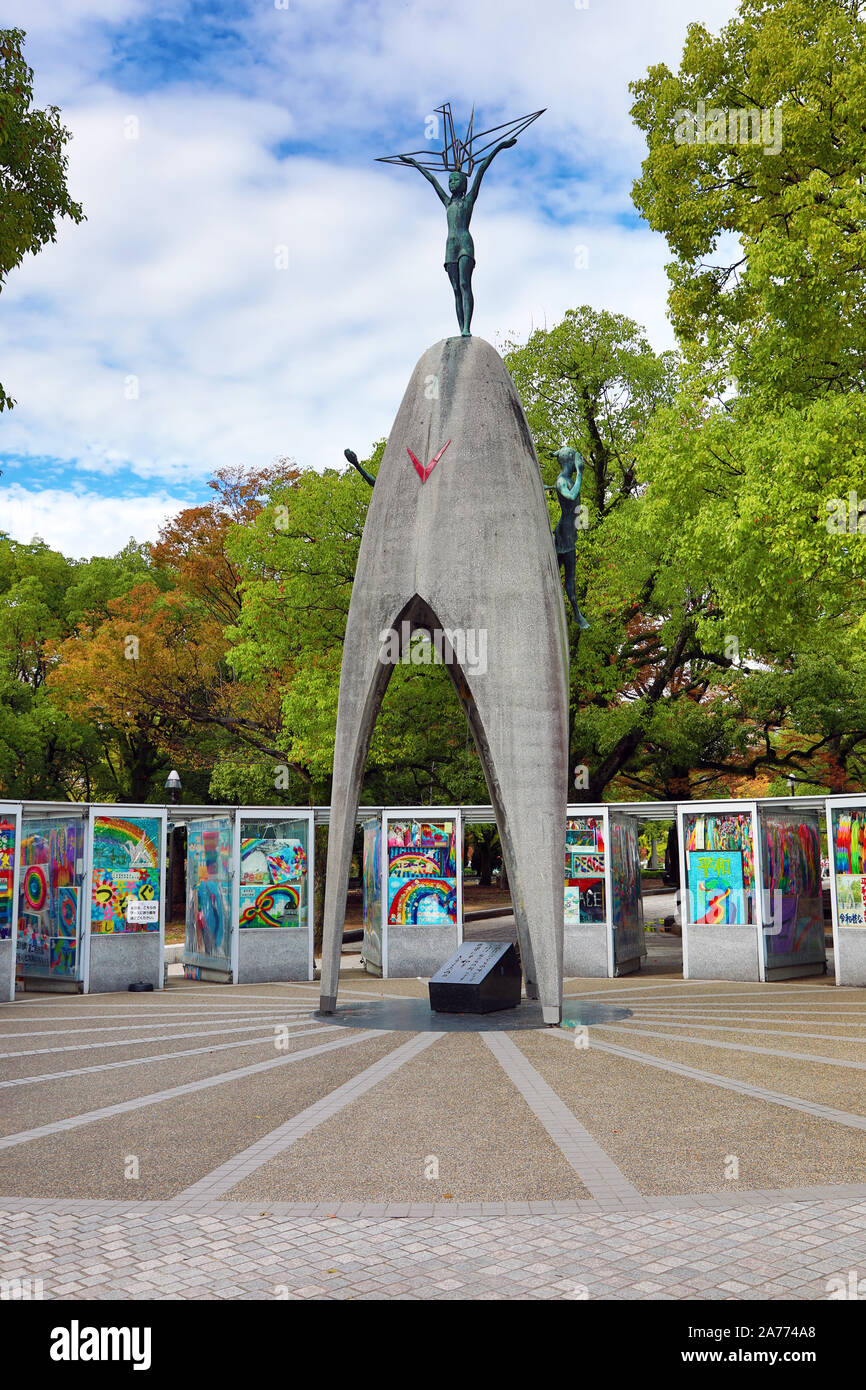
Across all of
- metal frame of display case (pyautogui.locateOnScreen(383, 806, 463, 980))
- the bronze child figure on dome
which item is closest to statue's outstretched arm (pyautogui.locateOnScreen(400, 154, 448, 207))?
the bronze child figure on dome

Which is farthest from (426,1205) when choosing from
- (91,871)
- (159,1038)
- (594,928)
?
(594,928)

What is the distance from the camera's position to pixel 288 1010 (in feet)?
44.2

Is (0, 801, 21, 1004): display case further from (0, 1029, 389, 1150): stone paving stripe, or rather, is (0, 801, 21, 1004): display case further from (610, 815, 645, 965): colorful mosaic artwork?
(610, 815, 645, 965): colorful mosaic artwork

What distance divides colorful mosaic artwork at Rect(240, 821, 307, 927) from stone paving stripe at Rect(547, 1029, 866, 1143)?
7542 millimetres

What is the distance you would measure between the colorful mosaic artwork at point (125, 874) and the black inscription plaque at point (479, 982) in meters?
5.69

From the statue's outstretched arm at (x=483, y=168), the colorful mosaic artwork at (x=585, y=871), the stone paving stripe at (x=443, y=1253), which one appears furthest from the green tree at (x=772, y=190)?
the stone paving stripe at (x=443, y=1253)

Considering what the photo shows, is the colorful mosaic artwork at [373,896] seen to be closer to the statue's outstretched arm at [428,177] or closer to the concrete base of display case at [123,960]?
the concrete base of display case at [123,960]

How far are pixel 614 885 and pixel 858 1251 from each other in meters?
13.4

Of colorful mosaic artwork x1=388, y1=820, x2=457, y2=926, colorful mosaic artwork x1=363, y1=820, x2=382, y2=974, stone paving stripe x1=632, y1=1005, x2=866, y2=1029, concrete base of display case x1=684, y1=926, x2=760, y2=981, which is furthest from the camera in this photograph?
colorful mosaic artwork x1=363, y1=820, x2=382, y2=974

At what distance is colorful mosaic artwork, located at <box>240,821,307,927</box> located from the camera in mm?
17297

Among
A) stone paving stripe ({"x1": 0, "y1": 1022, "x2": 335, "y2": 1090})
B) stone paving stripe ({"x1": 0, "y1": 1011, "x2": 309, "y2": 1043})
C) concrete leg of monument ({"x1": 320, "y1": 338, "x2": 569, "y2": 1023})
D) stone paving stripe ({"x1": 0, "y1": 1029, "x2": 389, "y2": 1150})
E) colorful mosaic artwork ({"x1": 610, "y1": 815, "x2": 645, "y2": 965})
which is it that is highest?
concrete leg of monument ({"x1": 320, "y1": 338, "x2": 569, "y2": 1023})

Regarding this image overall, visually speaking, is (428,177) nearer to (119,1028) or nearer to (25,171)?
(25,171)

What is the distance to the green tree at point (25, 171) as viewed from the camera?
1097 cm

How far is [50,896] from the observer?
662 inches
